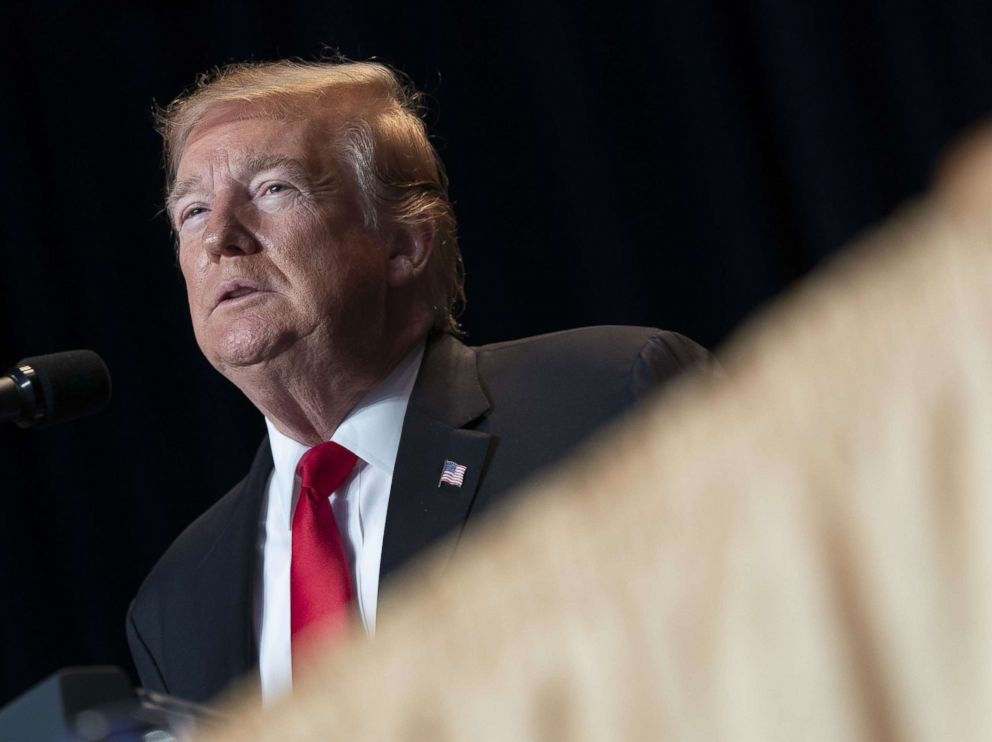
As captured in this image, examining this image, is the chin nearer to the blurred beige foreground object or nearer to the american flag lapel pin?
the american flag lapel pin

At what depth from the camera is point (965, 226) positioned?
0.83 feet

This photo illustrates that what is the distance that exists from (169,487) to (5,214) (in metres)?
0.72

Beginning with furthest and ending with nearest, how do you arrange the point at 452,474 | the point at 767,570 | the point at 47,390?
the point at 452,474 < the point at 47,390 < the point at 767,570

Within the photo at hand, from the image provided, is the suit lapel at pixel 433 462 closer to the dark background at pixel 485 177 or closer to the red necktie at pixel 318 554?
the red necktie at pixel 318 554

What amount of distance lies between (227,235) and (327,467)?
39 cm

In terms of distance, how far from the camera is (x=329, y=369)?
207 centimetres

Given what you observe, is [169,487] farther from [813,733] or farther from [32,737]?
[813,733]

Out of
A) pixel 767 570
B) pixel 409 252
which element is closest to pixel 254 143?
pixel 409 252

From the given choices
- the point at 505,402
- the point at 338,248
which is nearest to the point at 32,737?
the point at 505,402

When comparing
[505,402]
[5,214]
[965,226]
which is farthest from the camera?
[5,214]

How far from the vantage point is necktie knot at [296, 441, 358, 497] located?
1.99 meters

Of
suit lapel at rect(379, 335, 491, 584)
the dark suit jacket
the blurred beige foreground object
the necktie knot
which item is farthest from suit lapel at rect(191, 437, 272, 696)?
the blurred beige foreground object

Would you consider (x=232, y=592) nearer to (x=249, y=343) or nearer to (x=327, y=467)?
(x=327, y=467)

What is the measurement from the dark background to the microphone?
1.55 metres
